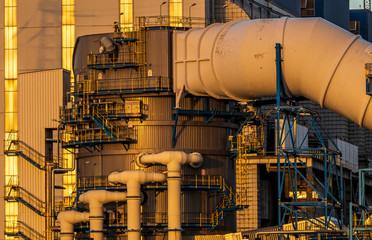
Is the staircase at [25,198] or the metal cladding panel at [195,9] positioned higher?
the metal cladding panel at [195,9]

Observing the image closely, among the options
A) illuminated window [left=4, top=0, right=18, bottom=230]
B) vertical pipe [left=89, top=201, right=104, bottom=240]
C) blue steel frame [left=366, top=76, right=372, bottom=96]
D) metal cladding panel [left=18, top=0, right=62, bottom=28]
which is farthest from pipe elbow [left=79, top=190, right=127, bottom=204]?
metal cladding panel [left=18, top=0, right=62, bottom=28]

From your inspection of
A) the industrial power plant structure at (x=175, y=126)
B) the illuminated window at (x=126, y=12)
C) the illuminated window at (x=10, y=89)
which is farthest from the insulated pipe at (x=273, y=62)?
the illuminated window at (x=126, y=12)

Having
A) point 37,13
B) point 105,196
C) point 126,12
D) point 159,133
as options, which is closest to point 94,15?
point 126,12

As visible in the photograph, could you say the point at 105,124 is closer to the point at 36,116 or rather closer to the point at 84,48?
the point at 84,48

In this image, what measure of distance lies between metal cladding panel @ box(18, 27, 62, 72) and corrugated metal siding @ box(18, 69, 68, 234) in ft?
33.1

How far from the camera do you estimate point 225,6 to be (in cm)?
8888

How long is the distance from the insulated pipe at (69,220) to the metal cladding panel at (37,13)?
23186 mm

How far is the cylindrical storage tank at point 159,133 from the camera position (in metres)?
71.8

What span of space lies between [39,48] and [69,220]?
22840 millimetres

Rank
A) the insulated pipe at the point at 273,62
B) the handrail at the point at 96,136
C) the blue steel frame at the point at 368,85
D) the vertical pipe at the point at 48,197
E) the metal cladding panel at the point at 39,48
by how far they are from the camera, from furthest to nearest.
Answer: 1. the metal cladding panel at the point at 39,48
2. the vertical pipe at the point at 48,197
3. the handrail at the point at 96,136
4. the insulated pipe at the point at 273,62
5. the blue steel frame at the point at 368,85

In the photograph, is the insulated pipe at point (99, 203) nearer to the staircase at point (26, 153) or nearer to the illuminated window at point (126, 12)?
Result: the staircase at point (26, 153)

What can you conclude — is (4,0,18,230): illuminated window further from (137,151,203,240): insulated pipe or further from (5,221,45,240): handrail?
(137,151,203,240): insulated pipe

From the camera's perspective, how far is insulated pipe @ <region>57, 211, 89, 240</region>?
7206cm

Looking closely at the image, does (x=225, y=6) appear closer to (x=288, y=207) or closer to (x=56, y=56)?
(x=56, y=56)
